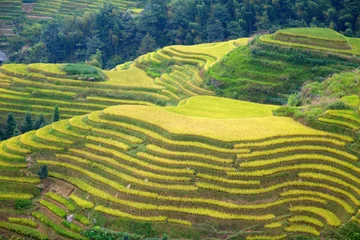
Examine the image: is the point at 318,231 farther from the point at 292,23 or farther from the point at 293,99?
the point at 292,23

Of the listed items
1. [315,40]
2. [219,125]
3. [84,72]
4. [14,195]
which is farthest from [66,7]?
[14,195]

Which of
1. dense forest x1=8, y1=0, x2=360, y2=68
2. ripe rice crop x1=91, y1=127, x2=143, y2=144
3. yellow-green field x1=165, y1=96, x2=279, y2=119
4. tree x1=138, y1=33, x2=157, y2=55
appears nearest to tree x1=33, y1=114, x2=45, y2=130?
ripe rice crop x1=91, y1=127, x2=143, y2=144

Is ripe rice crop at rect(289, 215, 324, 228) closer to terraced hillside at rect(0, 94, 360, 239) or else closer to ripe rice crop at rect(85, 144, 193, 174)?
terraced hillside at rect(0, 94, 360, 239)

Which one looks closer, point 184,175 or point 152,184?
point 152,184

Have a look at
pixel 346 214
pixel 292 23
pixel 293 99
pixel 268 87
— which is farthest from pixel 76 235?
pixel 292 23

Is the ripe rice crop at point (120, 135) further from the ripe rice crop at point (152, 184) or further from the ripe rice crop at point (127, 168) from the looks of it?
the ripe rice crop at point (152, 184)

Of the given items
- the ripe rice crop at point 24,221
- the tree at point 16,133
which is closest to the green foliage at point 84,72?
the tree at point 16,133

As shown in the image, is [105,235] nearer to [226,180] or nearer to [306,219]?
[226,180]
